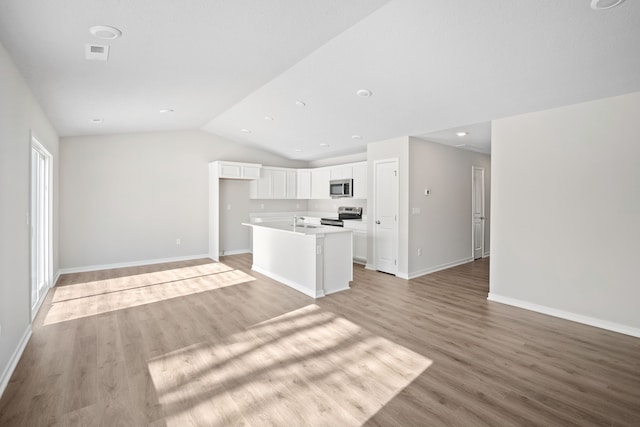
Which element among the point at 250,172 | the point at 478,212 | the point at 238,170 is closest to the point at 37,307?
the point at 238,170

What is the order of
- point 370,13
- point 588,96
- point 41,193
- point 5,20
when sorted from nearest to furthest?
point 5,20 < point 370,13 < point 588,96 < point 41,193

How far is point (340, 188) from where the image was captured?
23.7ft

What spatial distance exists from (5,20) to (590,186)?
536 cm

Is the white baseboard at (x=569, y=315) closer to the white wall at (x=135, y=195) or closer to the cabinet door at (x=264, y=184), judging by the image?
the cabinet door at (x=264, y=184)

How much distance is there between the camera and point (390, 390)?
2.25m

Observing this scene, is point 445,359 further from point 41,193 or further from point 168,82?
point 41,193

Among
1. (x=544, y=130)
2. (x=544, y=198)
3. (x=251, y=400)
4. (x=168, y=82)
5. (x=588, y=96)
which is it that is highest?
(x=168, y=82)

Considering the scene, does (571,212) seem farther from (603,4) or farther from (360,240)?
(360,240)

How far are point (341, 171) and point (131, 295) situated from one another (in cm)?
481

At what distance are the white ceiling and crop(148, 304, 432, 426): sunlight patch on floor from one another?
270cm

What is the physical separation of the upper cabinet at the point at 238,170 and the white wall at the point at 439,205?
3843 millimetres

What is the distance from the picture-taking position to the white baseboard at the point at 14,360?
2.27 m

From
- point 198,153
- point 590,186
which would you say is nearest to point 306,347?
point 590,186

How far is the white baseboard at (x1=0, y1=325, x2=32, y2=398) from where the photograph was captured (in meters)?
2.27
